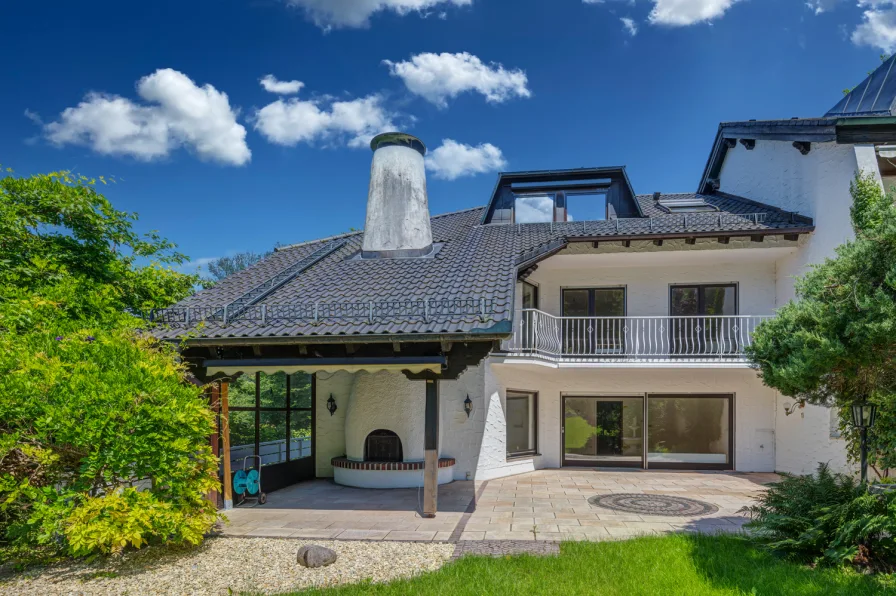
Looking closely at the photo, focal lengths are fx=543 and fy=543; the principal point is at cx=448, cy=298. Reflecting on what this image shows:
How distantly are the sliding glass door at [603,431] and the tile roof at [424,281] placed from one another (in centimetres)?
425

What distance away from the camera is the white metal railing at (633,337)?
1198cm

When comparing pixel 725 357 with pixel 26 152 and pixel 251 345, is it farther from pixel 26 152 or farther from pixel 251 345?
pixel 26 152

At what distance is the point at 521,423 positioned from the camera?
12.9 meters

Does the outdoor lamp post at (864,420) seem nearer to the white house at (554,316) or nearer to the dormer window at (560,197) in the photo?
the white house at (554,316)

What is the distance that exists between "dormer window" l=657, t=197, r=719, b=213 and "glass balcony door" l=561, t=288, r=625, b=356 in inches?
120

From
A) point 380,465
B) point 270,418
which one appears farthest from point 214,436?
point 380,465

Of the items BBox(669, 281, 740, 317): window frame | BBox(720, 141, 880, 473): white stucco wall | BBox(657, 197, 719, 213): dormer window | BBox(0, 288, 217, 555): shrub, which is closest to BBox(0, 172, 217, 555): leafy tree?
BBox(0, 288, 217, 555): shrub

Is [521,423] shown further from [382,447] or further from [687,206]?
[687,206]

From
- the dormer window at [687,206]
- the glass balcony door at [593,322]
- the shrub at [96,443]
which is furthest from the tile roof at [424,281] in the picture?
the shrub at [96,443]

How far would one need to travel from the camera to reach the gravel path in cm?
535

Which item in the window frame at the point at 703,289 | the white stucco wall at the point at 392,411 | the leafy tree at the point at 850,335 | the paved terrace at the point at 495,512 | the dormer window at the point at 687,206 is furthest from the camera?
the dormer window at the point at 687,206

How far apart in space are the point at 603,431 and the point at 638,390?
4.38 ft

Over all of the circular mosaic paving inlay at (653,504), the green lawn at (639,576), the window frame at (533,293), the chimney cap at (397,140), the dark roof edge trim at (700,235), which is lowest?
the circular mosaic paving inlay at (653,504)

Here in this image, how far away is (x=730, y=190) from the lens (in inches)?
616
